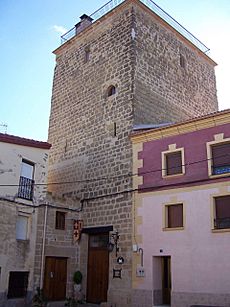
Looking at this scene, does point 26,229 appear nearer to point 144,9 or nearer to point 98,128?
point 98,128

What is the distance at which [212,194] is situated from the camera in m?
12.1

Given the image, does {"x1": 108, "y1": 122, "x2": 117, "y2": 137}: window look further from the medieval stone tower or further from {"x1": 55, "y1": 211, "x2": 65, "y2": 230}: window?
{"x1": 55, "y1": 211, "x2": 65, "y2": 230}: window

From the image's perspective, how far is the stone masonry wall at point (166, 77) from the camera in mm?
16406

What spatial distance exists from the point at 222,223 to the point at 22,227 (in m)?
7.05

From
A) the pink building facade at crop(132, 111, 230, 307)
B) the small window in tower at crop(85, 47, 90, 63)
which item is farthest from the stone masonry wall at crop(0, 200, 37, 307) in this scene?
the small window in tower at crop(85, 47, 90, 63)

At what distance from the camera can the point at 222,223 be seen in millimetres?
11797

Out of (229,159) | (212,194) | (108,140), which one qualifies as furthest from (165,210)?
(108,140)

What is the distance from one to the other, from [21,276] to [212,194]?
23.9 ft

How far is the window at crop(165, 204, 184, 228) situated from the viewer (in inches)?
506

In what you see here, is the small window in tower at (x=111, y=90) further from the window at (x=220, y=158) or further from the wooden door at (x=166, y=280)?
the wooden door at (x=166, y=280)

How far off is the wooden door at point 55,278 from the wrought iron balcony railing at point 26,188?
8.16ft

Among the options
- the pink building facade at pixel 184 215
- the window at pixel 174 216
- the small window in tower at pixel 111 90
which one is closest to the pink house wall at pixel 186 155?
the pink building facade at pixel 184 215

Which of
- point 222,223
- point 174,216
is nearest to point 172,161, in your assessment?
point 174,216

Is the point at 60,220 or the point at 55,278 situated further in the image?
the point at 60,220
